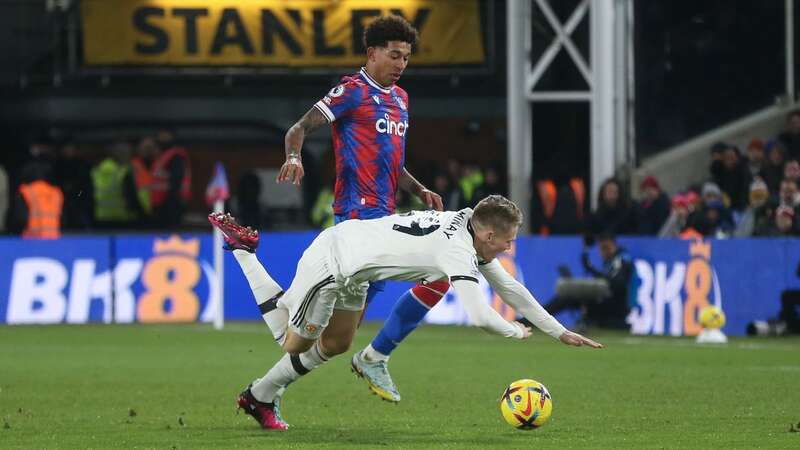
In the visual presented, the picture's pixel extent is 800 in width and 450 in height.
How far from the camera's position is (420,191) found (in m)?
9.94

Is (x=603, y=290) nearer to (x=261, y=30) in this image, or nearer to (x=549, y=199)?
(x=549, y=199)

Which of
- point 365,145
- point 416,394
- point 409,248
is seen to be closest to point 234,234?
point 365,145

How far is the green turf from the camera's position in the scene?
9.05 meters

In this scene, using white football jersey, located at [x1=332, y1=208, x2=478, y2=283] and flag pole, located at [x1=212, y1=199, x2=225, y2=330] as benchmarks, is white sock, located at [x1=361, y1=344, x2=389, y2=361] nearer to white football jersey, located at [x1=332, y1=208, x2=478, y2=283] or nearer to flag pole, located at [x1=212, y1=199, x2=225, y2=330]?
white football jersey, located at [x1=332, y1=208, x2=478, y2=283]

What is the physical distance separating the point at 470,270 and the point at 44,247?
13.4 metres

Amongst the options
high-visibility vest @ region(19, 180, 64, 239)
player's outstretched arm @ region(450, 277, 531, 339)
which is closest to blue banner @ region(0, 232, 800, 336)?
high-visibility vest @ region(19, 180, 64, 239)

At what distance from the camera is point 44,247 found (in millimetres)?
21031

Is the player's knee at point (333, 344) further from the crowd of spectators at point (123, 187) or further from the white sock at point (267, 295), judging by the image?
the crowd of spectators at point (123, 187)

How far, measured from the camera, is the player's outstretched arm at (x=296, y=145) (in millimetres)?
8719

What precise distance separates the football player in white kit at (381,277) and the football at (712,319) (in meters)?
9.20

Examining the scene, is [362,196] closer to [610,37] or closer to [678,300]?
[678,300]

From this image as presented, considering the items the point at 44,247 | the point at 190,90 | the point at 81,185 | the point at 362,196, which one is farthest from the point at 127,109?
the point at 362,196

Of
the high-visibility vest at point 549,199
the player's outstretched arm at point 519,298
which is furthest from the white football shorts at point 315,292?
the high-visibility vest at point 549,199

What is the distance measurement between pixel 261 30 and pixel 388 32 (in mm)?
18606
